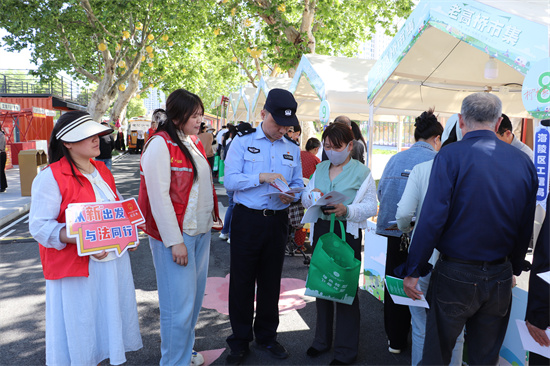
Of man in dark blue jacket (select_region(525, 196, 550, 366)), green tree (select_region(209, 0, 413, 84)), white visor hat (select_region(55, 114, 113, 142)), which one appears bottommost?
man in dark blue jacket (select_region(525, 196, 550, 366))

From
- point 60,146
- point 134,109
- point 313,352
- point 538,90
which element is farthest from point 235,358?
point 134,109

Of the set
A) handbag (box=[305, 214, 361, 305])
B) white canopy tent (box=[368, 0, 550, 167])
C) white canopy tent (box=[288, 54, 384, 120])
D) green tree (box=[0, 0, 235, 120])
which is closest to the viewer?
white canopy tent (box=[368, 0, 550, 167])

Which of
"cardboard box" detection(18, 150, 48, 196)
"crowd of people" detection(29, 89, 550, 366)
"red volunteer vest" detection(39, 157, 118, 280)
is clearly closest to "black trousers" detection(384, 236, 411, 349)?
"crowd of people" detection(29, 89, 550, 366)

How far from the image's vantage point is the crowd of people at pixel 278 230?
7.02 feet

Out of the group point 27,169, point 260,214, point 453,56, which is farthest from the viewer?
point 27,169

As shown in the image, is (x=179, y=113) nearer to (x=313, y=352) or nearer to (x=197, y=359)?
(x=197, y=359)

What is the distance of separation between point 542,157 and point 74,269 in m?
2.93

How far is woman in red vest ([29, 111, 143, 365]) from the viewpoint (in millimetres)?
2314

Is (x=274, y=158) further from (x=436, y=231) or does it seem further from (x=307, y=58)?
(x=307, y=58)

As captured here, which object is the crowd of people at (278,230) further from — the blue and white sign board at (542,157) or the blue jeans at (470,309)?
the blue and white sign board at (542,157)

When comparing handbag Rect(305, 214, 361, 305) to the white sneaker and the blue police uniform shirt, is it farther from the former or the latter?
the white sneaker

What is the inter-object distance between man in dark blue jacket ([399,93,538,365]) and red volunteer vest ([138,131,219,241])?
143 centimetres

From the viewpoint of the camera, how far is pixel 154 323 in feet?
13.3

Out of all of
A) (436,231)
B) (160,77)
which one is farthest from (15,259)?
(160,77)
